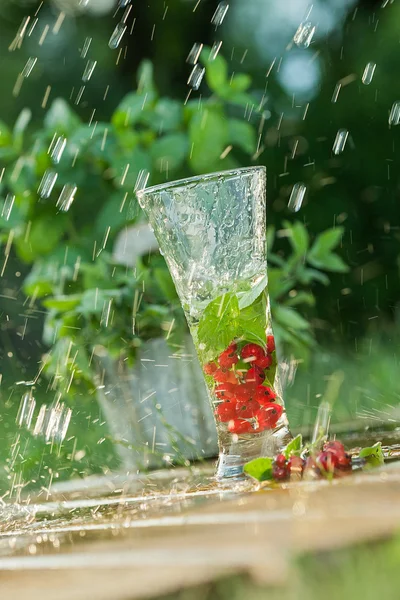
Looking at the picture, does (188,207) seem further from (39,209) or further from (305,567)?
(39,209)

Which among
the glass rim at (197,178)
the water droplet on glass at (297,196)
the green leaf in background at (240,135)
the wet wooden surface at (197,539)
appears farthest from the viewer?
the water droplet on glass at (297,196)

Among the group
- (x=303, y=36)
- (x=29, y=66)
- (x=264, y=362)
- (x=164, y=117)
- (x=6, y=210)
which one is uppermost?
(x=29, y=66)

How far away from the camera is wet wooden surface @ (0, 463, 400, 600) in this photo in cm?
38

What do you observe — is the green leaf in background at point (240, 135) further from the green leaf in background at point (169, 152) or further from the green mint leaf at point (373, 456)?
the green mint leaf at point (373, 456)

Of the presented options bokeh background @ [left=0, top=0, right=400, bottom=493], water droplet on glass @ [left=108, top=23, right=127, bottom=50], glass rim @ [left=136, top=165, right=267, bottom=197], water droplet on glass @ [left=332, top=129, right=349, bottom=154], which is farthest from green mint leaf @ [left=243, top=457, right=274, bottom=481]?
water droplet on glass @ [left=108, top=23, right=127, bottom=50]

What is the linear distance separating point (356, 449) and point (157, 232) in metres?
0.30

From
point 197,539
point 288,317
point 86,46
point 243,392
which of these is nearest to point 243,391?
point 243,392

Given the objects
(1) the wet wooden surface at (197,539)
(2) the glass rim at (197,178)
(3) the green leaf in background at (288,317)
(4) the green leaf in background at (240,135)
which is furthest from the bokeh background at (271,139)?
(1) the wet wooden surface at (197,539)

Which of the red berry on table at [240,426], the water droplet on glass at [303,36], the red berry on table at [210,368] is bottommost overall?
the red berry on table at [240,426]

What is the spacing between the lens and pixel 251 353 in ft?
2.76

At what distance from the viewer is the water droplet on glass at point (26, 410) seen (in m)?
1.99

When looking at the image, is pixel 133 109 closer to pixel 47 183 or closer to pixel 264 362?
pixel 47 183

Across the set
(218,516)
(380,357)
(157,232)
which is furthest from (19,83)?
(218,516)

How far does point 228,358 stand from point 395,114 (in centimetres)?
214
